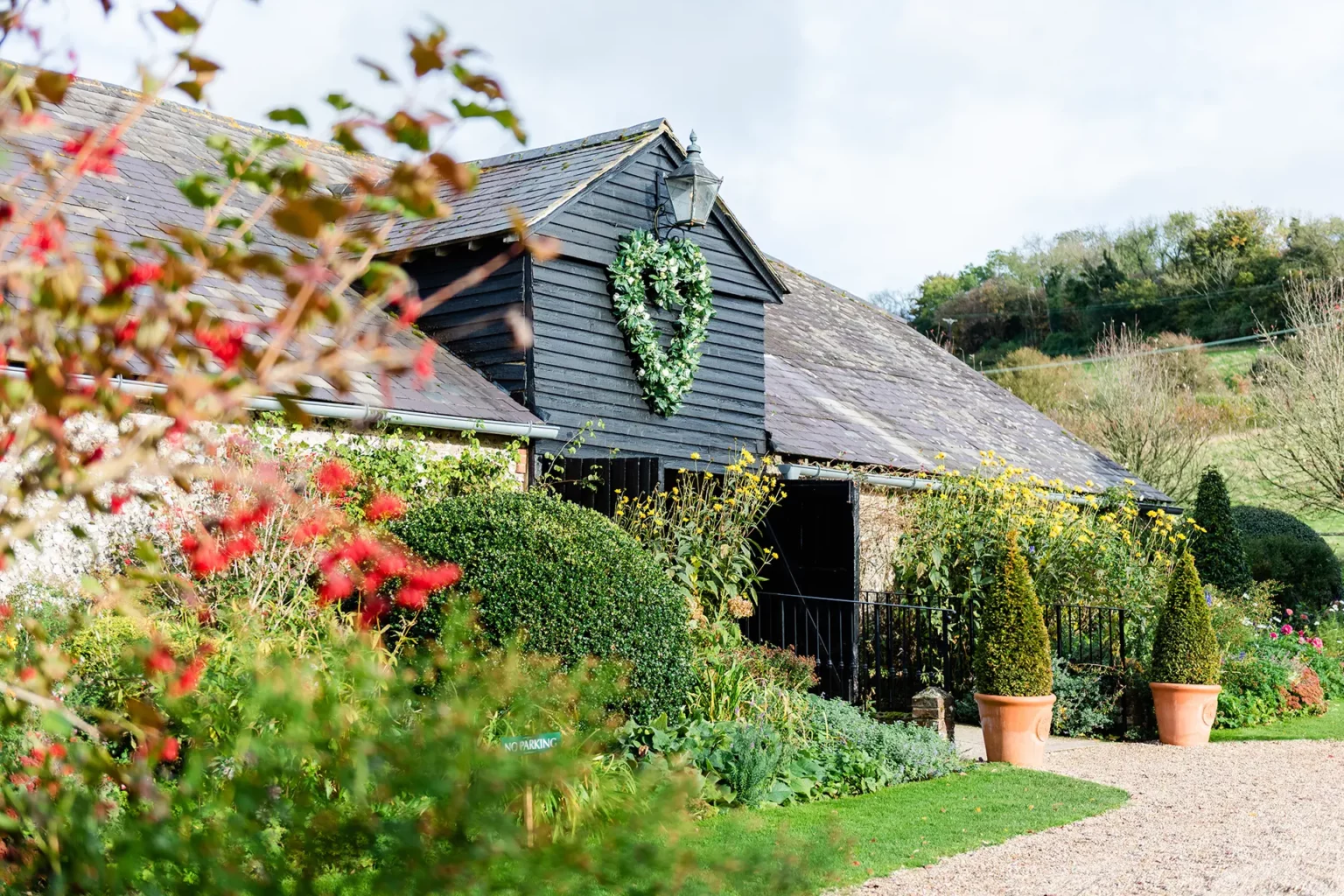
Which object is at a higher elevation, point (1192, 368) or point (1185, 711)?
point (1192, 368)

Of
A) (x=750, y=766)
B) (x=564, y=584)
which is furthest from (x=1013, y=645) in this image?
(x=564, y=584)

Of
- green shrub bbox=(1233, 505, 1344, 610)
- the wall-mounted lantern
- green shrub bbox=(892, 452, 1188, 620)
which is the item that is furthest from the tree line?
the wall-mounted lantern

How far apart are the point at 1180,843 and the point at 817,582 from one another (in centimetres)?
483

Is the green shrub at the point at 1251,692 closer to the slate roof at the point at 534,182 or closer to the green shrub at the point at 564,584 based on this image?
the green shrub at the point at 564,584

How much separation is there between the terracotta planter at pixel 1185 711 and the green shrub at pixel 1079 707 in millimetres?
547

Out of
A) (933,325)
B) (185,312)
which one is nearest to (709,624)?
(185,312)

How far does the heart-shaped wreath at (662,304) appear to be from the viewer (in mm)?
11422

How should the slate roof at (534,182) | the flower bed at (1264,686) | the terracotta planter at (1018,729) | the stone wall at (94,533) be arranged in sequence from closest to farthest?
the stone wall at (94,533) < the terracotta planter at (1018,729) < the slate roof at (534,182) < the flower bed at (1264,686)

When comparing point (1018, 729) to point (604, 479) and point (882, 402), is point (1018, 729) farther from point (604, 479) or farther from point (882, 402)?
point (882, 402)

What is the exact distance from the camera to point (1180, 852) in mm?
6551

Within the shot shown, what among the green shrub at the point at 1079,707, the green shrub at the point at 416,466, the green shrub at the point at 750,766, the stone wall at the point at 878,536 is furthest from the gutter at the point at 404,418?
the green shrub at the point at 1079,707

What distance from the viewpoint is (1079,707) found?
1108 cm

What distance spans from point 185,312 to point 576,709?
1.61 metres

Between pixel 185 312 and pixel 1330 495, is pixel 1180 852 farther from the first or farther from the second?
pixel 1330 495
